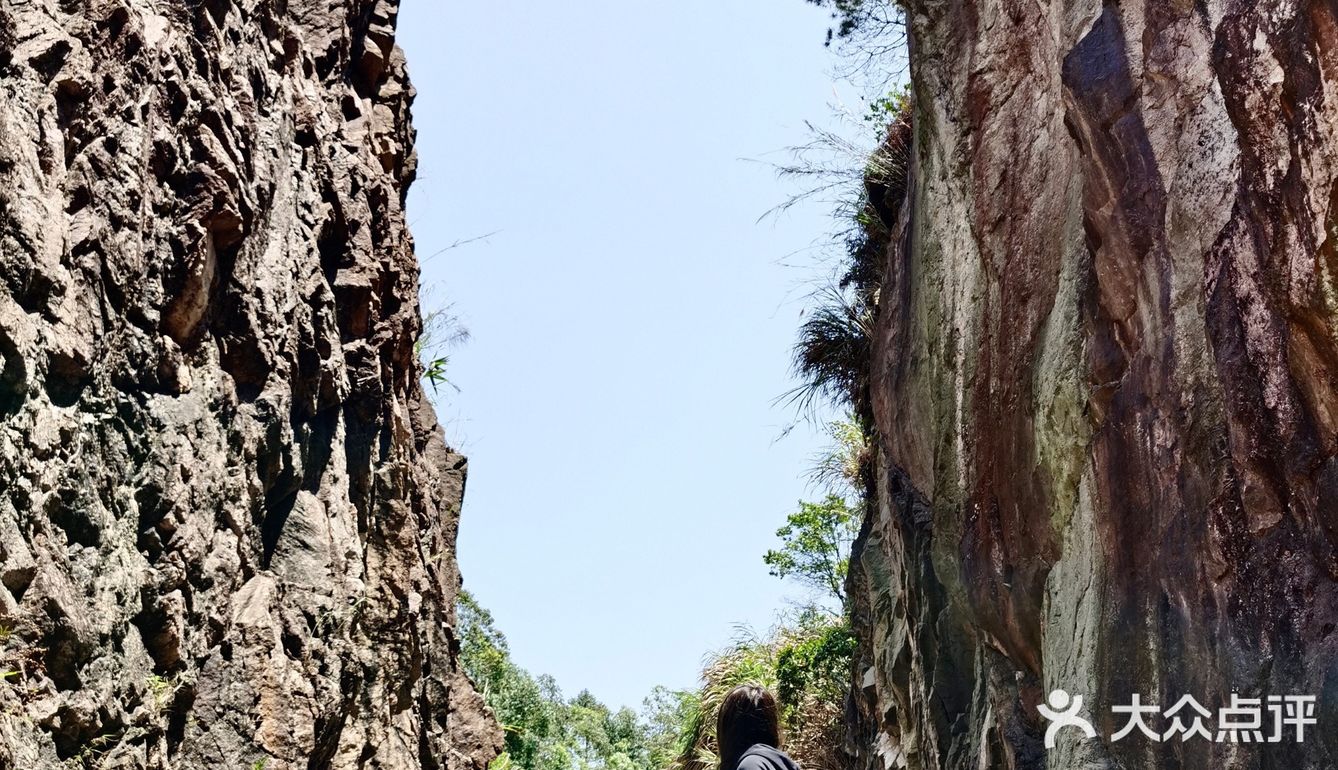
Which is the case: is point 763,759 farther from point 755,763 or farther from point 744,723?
point 744,723

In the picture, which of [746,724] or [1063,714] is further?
[1063,714]

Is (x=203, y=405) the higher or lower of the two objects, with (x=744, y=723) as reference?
higher

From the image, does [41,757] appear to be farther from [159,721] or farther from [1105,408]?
[1105,408]

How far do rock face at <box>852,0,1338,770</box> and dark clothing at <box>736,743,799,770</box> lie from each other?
232 centimetres

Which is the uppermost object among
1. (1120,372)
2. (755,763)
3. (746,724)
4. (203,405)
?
(1120,372)

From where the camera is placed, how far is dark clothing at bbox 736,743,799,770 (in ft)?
14.1

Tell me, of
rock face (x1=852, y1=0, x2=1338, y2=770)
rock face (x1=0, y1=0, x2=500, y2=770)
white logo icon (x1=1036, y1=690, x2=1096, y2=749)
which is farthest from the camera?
white logo icon (x1=1036, y1=690, x2=1096, y2=749)

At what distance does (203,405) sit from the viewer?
7410mm

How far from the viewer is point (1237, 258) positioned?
591cm

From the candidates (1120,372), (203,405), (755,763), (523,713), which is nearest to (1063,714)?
(1120,372)

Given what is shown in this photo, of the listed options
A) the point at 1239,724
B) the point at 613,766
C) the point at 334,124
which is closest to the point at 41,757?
the point at 1239,724

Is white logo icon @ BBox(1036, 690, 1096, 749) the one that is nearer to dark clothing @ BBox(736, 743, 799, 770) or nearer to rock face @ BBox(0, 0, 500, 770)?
dark clothing @ BBox(736, 743, 799, 770)

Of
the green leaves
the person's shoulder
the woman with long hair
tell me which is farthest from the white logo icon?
the green leaves

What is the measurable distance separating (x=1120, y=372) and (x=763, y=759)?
3.79 metres
